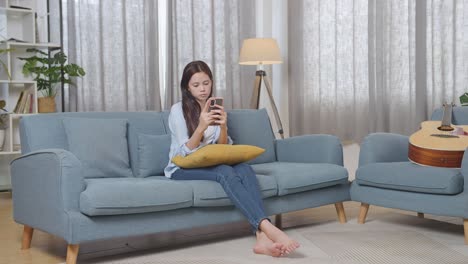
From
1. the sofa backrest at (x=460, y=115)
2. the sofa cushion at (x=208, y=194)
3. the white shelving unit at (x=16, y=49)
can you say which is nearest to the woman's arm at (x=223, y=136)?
the sofa cushion at (x=208, y=194)

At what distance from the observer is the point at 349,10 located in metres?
5.27

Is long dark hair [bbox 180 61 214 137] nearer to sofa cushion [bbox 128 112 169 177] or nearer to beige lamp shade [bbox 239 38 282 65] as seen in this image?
sofa cushion [bbox 128 112 169 177]

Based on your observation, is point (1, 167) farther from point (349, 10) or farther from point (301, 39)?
point (349, 10)

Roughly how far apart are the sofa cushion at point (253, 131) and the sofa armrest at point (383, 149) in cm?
60

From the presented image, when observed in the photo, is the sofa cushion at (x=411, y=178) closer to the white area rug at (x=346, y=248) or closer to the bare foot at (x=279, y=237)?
the white area rug at (x=346, y=248)

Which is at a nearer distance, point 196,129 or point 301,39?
point 196,129

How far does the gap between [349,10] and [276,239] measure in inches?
117

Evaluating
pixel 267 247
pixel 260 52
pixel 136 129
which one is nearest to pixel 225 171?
pixel 267 247

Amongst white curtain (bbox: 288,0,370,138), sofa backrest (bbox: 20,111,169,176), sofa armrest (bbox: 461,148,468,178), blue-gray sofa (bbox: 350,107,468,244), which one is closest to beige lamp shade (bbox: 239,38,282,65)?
white curtain (bbox: 288,0,370,138)

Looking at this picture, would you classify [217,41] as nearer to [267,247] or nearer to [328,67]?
[328,67]

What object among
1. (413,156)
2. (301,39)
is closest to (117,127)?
(413,156)

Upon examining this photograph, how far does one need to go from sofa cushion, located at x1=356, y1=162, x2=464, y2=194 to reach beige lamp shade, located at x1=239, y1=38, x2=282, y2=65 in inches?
70.7

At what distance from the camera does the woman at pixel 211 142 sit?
9.47 ft

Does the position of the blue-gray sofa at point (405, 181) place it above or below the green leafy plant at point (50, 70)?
below
